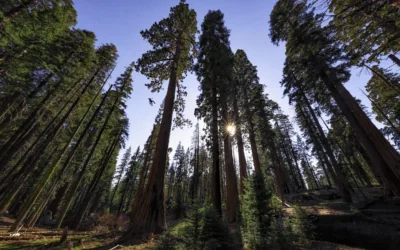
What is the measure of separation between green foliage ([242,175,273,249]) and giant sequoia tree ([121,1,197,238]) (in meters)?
3.71

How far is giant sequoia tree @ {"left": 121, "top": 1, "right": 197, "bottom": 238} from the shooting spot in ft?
25.3

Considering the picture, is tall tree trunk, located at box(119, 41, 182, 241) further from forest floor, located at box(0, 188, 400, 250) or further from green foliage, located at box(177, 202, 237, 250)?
green foliage, located at box(177, 202, 237, 250)

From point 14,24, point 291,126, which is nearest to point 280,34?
point 14,24

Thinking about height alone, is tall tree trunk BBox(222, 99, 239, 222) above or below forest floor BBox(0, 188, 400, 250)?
above

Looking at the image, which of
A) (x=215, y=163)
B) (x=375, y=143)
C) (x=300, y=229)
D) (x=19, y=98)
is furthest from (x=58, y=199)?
(x=375, y=143)

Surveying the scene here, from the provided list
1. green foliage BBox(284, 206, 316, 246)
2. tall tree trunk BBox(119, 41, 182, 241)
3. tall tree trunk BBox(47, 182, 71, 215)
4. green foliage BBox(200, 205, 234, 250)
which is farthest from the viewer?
tall tree trunk BBox(47, 182, 71, 215)

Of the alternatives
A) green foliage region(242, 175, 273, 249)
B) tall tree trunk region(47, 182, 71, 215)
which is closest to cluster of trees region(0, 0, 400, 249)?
green foliage region(242, 175, 273, 249)

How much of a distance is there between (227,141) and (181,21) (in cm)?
947

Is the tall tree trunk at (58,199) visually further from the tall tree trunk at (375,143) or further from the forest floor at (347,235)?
the tall tree trunk at (375,143)

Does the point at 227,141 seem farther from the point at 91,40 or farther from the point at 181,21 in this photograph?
the point at 91,40

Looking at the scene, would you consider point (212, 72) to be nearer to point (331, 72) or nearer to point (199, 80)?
point (199, 80)

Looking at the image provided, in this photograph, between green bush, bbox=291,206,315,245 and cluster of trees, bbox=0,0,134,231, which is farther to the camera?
cluster of trees, bbox=0,0,134,231

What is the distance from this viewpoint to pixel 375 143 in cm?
923

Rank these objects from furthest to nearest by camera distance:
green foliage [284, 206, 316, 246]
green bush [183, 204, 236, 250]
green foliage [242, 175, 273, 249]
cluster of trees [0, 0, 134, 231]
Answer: cluster of trees [0, 0, 134, 231]
green foliage [284, 206, 316, 246]
green foliage [242, 175, 273, 249]
green bush [183, 204, 236, 250]
